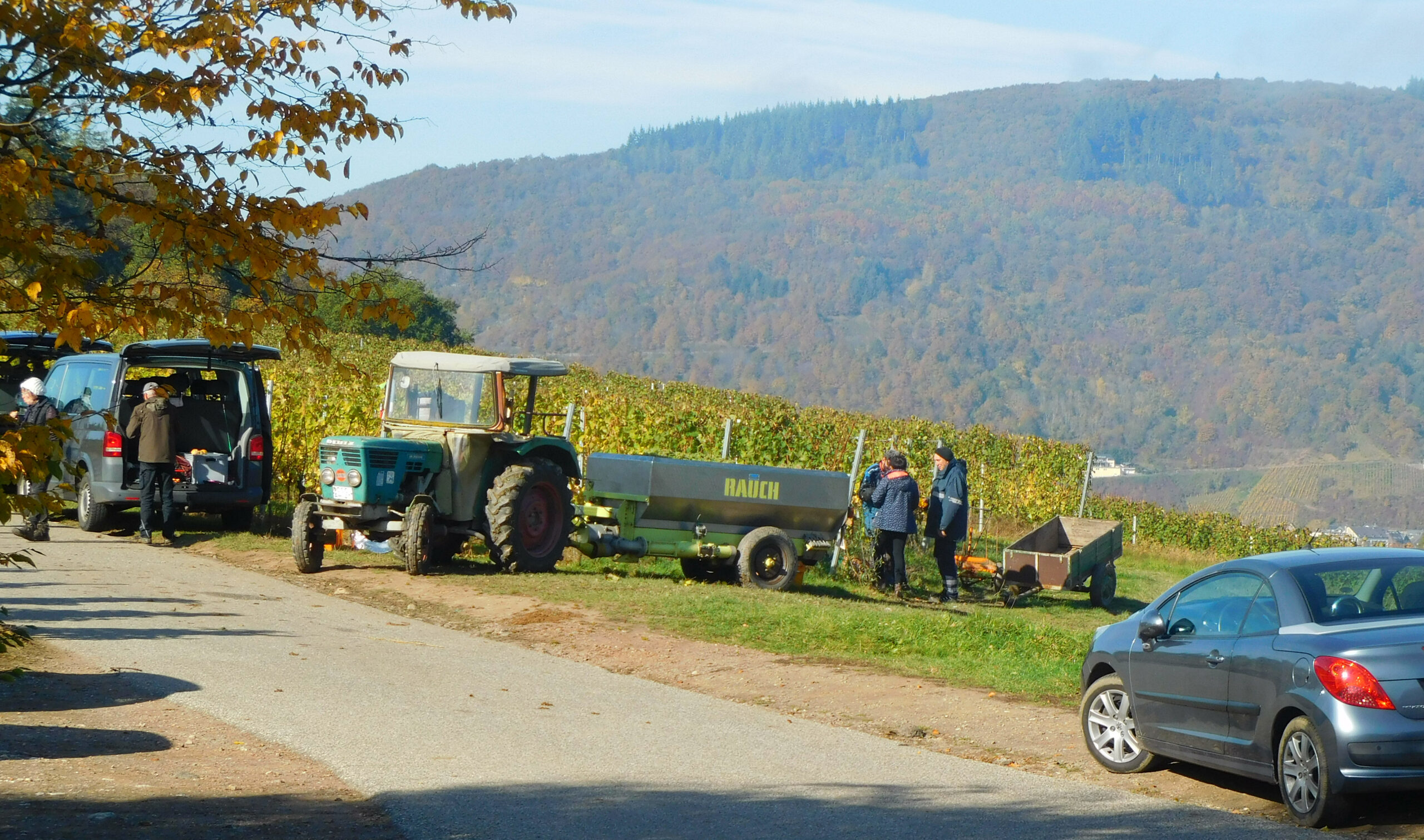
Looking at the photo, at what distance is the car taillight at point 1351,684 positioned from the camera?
659cm

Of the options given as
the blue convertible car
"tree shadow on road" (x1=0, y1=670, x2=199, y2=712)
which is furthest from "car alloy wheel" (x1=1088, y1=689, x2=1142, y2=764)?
"tree shadow on road" (x1=0, y1=670, x2=199, y2=712)

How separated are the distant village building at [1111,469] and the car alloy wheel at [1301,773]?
134 meters

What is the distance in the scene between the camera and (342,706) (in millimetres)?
9078

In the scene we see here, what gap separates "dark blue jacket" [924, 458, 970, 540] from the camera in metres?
17.9

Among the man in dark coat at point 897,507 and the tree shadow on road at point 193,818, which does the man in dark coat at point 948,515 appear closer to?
the man in dark coat at point 897,507

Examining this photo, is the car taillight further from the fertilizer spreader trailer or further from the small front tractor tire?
the small front tractor tire

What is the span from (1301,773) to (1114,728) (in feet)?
5.45

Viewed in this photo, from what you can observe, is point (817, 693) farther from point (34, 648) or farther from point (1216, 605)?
point (34, 648)

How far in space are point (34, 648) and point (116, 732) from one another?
281cm

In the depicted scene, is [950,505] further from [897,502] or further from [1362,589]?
[1362,589]

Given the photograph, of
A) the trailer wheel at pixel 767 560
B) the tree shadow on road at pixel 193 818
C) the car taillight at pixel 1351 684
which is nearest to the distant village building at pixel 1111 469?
the trailer wheel at pixel 767 560

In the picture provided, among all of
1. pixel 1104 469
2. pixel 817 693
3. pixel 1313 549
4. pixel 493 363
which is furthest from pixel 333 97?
pixel 1104 469

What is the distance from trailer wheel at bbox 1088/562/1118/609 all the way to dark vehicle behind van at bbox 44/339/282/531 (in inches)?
445

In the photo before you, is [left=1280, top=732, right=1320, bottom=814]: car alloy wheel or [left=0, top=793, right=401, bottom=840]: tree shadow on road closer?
[left=0, top=793, right=401, bottom=840]: tree shadow on road
